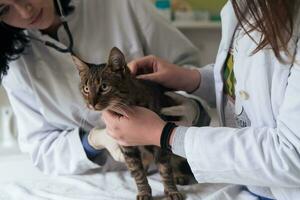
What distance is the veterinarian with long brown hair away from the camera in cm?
60

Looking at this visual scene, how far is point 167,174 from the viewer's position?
92 cm

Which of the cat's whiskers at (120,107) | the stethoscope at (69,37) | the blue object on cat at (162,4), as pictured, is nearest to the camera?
the cat's whiskers at (120,107)

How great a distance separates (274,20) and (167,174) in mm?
471

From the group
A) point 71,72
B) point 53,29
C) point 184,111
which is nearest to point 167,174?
point 184,111

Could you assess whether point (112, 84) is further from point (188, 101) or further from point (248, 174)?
point (248, 174)

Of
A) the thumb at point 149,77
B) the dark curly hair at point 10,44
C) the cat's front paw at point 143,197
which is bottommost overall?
the cat's front paw at point 143,197

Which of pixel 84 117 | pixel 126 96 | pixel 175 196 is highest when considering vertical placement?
pixel 126 96

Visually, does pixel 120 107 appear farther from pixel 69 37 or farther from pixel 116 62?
pixel 69 37

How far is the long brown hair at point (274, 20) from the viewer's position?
57 centimetres

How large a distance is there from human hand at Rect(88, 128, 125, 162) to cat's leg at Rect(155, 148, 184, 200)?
12cm

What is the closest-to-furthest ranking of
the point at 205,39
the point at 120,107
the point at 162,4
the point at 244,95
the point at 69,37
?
the point at 244,95
the point at 120,107
the point at 69,37
the point at 162,4
the point at 205,39

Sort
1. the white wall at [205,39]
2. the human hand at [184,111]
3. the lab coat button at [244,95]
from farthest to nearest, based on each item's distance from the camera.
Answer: the white wall at [205,39]
the human hand at [184,111]
the lab coat button at [244,95]

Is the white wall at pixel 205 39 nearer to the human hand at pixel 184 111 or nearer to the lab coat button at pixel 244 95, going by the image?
the human hand at pixel 184 111

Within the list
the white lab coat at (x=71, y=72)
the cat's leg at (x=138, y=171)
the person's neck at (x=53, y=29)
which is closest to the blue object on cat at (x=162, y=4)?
the white lab coat at (x=71, y=72)
